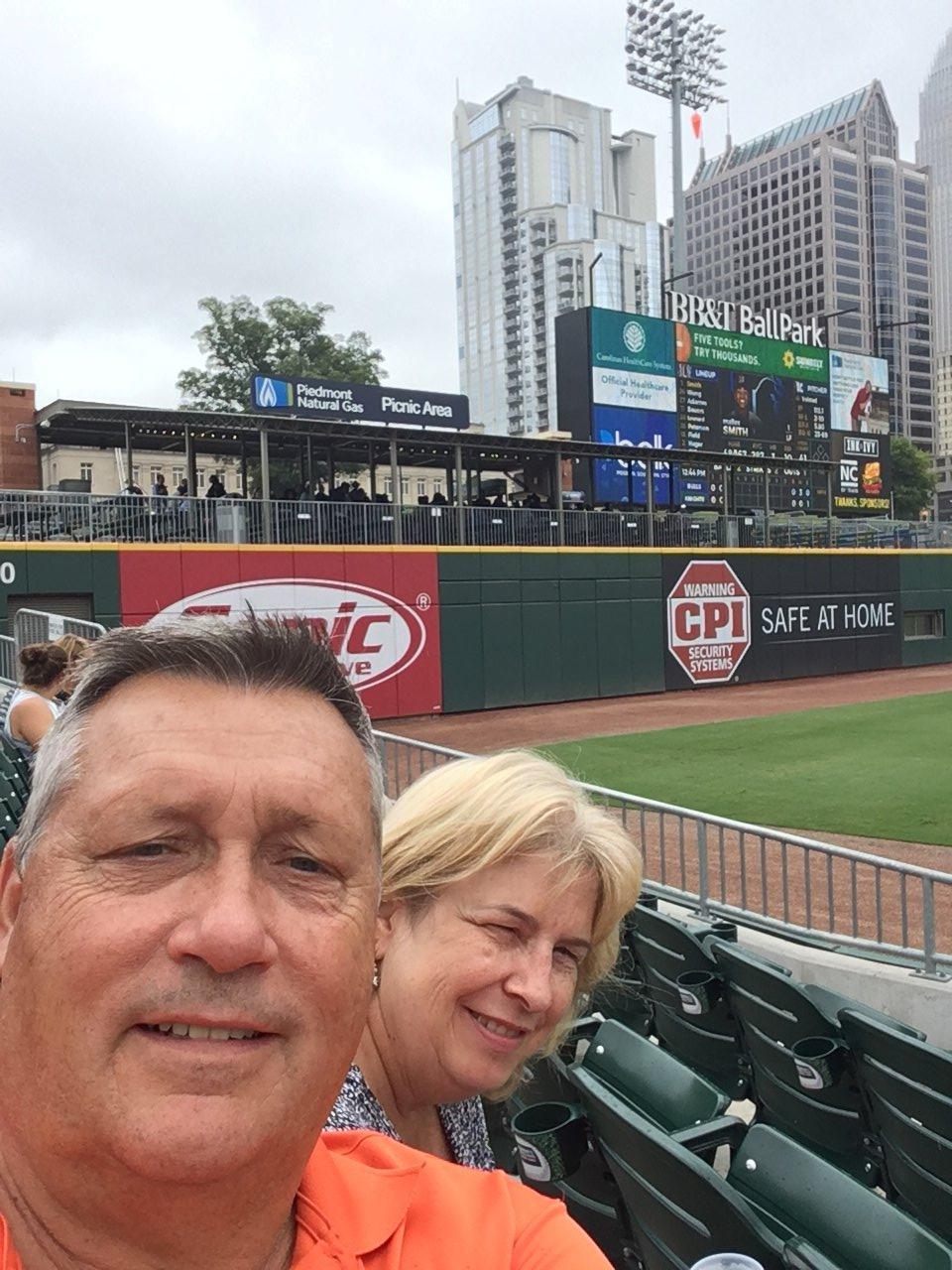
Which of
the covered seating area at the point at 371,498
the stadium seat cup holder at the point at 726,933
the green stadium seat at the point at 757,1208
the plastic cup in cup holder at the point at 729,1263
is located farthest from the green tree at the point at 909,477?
the plastic cup in cup holder at the point at 729,1263

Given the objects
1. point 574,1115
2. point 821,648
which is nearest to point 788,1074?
point 574,1115

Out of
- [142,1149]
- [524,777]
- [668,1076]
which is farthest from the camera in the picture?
[668,1076]

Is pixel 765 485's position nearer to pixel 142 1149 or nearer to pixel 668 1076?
pixel 668 1076

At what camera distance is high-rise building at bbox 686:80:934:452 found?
129875 millimetres

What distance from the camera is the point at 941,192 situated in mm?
184125

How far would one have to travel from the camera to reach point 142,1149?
0.89 meters

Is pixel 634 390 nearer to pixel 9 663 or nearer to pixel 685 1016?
pixel 9 663

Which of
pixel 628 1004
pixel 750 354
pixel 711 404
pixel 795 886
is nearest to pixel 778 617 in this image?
pixel 711 404

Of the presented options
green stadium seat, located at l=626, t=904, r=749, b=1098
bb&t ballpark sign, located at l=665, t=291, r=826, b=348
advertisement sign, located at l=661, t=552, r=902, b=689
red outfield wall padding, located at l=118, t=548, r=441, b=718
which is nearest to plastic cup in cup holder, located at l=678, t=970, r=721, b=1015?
green stadium seat, located at l=626, t=904, r=749, b=1098

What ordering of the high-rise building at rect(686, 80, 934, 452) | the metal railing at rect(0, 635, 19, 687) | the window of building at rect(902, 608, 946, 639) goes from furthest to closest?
the high-rise building at rect(686, 80, 934, 452) < the window of building at rect(902, 608, 946, 639) < the metal railing at rect(0, 635, 19, 687)

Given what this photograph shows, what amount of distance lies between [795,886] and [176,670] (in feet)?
27.9

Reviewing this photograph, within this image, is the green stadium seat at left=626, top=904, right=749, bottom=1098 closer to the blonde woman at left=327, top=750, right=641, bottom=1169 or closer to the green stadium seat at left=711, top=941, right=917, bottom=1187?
the green stadium seat at left=711, top=941, right=917, bottom=1187

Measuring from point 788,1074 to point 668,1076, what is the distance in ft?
3.62

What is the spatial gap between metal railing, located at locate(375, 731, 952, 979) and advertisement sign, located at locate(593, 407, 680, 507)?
17.0 meters
